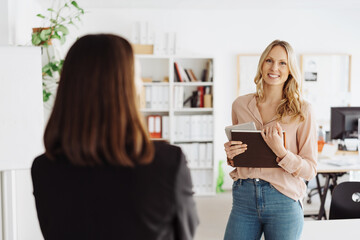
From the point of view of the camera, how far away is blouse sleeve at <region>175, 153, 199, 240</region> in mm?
914

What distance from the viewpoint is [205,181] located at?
5078 millimetres

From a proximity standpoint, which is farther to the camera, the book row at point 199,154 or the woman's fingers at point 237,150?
the book row at point 199,154

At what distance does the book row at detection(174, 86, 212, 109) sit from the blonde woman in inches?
122

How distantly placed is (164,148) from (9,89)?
73.2 inches

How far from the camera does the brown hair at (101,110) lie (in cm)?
88

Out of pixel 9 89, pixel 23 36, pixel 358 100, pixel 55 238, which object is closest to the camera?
pixel 55 238

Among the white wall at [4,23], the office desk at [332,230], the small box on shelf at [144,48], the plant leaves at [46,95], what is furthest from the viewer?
the small box on shelf at [144,48]

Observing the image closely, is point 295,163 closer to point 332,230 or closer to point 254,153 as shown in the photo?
point 254,153

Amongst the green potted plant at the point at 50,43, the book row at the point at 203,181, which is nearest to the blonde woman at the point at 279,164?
the green potted plant at the point at 50,43

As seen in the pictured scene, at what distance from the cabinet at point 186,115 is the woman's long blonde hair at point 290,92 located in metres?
3.04

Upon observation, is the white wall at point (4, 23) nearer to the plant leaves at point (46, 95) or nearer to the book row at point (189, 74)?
the plant leaves at point (46, 95)

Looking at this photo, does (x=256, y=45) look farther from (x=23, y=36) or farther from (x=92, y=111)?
(x=92, y=111)

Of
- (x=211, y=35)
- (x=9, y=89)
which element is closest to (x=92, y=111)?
(x=9, y=89)

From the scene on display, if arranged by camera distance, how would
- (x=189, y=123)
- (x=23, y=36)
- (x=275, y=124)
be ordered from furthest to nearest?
(x=189, y=123) < (x=23, y=36) < (x=275, y=124)
